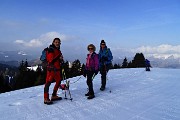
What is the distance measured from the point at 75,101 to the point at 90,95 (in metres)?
0.73

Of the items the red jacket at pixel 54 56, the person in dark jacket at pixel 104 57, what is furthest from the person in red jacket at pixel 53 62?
the person in dark jacket at pixel 104 57

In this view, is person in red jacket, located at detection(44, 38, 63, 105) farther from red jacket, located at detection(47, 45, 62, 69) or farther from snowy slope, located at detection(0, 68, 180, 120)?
snowy slope, located at detection(0, 68, 180, 120)

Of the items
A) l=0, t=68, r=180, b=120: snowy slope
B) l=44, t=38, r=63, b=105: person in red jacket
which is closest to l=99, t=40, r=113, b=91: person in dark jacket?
l=0, t=68, r=180, b=120: snowy slope

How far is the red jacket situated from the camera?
352 inches

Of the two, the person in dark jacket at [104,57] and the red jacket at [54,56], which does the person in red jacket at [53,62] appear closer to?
the red jacket at [54,56]

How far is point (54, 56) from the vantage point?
909cm

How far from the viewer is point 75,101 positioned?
31.1 feet

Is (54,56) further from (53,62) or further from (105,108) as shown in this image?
(105,108)

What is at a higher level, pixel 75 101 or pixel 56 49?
pixel 56 49

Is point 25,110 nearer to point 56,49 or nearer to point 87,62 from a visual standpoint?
point 56,49

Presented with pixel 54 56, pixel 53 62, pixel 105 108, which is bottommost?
pixel 105 108

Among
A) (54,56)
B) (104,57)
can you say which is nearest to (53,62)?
(54,56)

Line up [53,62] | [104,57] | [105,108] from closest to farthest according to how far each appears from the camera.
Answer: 1. [105,108]
2. [53,62]
3. [104,57]

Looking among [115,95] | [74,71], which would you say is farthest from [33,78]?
[115,95]
